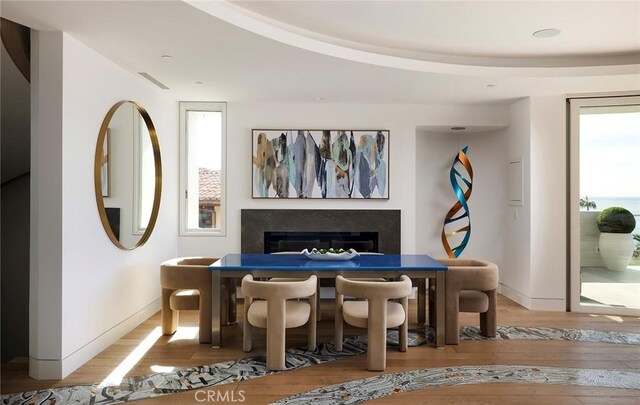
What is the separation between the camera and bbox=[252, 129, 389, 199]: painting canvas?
5.12 metres

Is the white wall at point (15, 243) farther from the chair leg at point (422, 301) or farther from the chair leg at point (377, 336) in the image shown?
the chair leg at point (422, 301)

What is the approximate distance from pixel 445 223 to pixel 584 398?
10.3ft

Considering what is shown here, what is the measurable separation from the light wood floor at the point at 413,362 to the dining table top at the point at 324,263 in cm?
69

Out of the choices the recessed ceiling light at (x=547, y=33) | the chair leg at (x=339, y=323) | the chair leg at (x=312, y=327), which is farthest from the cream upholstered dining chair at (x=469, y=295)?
the recessed ceiling light at (x=547, y=33)

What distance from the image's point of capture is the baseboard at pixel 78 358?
2855mm

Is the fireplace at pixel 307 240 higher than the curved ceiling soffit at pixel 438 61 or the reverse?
the reverse

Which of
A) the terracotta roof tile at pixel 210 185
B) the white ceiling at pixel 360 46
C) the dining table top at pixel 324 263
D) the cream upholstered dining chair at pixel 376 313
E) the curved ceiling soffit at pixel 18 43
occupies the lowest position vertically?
the cream upholstered dining chair at pixel 376 313

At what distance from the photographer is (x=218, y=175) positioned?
17.1 ft

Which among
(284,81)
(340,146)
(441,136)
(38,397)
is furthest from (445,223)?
(38,397)

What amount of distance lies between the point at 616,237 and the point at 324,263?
332 centimetres

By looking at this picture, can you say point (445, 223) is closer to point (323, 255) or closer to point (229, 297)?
point (323, 255)

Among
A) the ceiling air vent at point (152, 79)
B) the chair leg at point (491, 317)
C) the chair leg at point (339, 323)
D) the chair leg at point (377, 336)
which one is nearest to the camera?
the chair leg at point (377, 336)

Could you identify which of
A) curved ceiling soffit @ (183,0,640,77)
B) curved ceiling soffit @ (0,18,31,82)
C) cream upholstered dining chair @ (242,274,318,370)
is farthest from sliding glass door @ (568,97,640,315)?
curved ceiling soffit @ (0,18,31,82)

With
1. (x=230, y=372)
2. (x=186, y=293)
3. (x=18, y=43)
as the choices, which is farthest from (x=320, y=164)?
(x=18, y=43)
